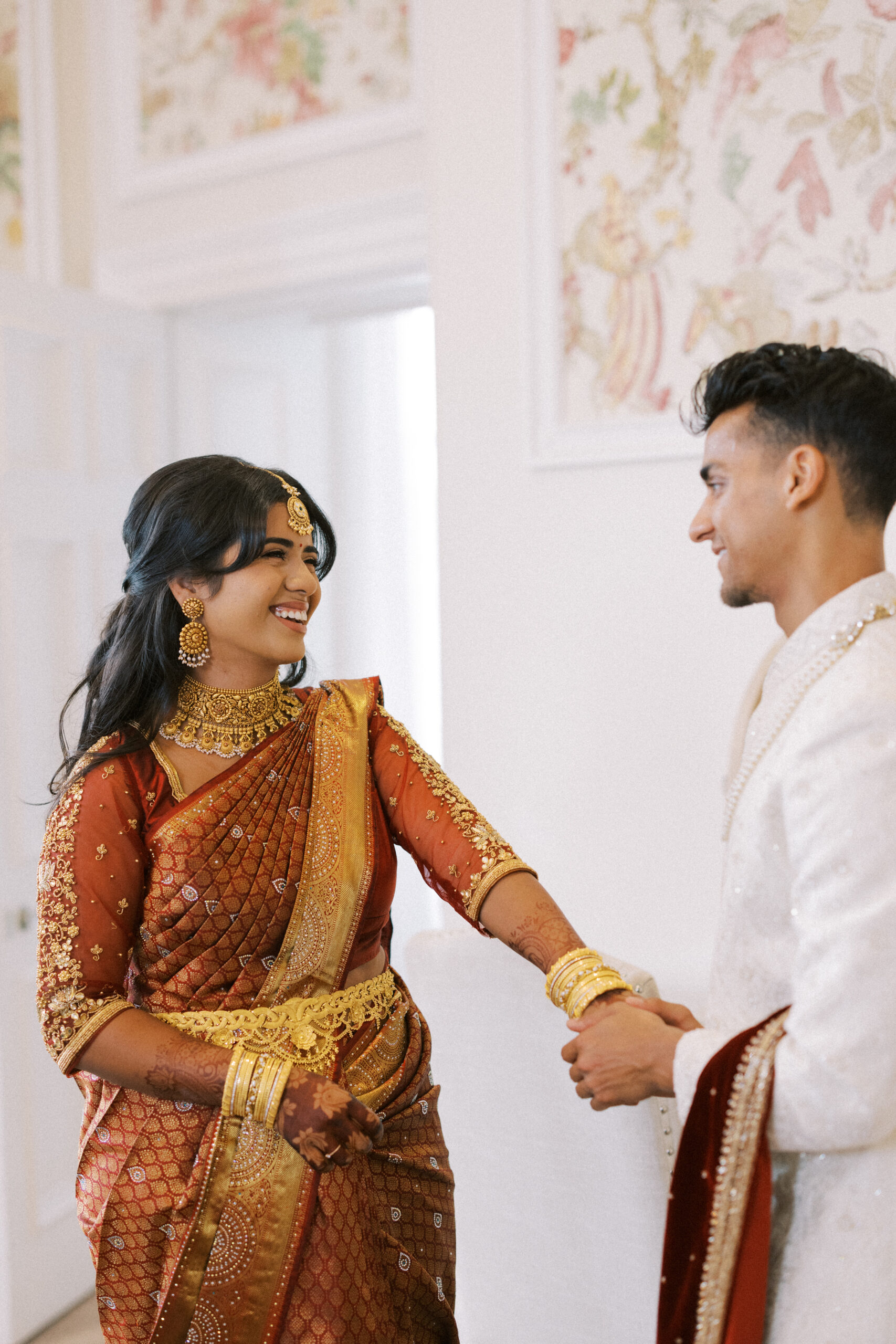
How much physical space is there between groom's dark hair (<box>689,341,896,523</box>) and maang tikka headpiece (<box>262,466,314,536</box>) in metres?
0.62

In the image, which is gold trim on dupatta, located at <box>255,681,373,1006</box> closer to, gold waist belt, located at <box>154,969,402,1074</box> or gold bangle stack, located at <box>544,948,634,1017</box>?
gold waist belt, located at <box>154,969,402,1074</box>

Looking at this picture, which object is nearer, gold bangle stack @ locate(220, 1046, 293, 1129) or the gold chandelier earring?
gold bangle stack @ locate(220, 1046, 293, 1129)

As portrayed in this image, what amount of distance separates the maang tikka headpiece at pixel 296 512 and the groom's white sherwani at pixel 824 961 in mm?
A: 653

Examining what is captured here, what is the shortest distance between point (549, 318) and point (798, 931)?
1513 millimetres

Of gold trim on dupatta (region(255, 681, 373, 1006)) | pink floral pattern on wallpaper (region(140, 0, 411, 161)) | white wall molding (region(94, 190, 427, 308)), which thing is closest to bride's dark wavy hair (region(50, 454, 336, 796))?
gold trim on dupatta (region(255, 681, 373, 1006))

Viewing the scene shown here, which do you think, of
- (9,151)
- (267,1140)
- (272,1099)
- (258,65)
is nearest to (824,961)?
(272,1099)

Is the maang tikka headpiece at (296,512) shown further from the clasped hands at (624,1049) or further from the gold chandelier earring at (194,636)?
the clasped hands at (624,1049)

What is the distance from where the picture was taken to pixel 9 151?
133 inches

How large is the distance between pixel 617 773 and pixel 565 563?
0.43 meters

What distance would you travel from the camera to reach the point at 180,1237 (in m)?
1.46

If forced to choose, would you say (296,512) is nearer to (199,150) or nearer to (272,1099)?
(272,1099)

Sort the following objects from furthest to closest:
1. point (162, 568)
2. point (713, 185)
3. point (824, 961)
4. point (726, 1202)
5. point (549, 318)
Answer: point (549, 318) < point (713, 185) < point (162, 568) < point (726, 1202) < point (824, 961)

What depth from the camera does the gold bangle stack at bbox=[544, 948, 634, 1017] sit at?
57.4 inches

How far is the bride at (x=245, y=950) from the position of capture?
1429mm
